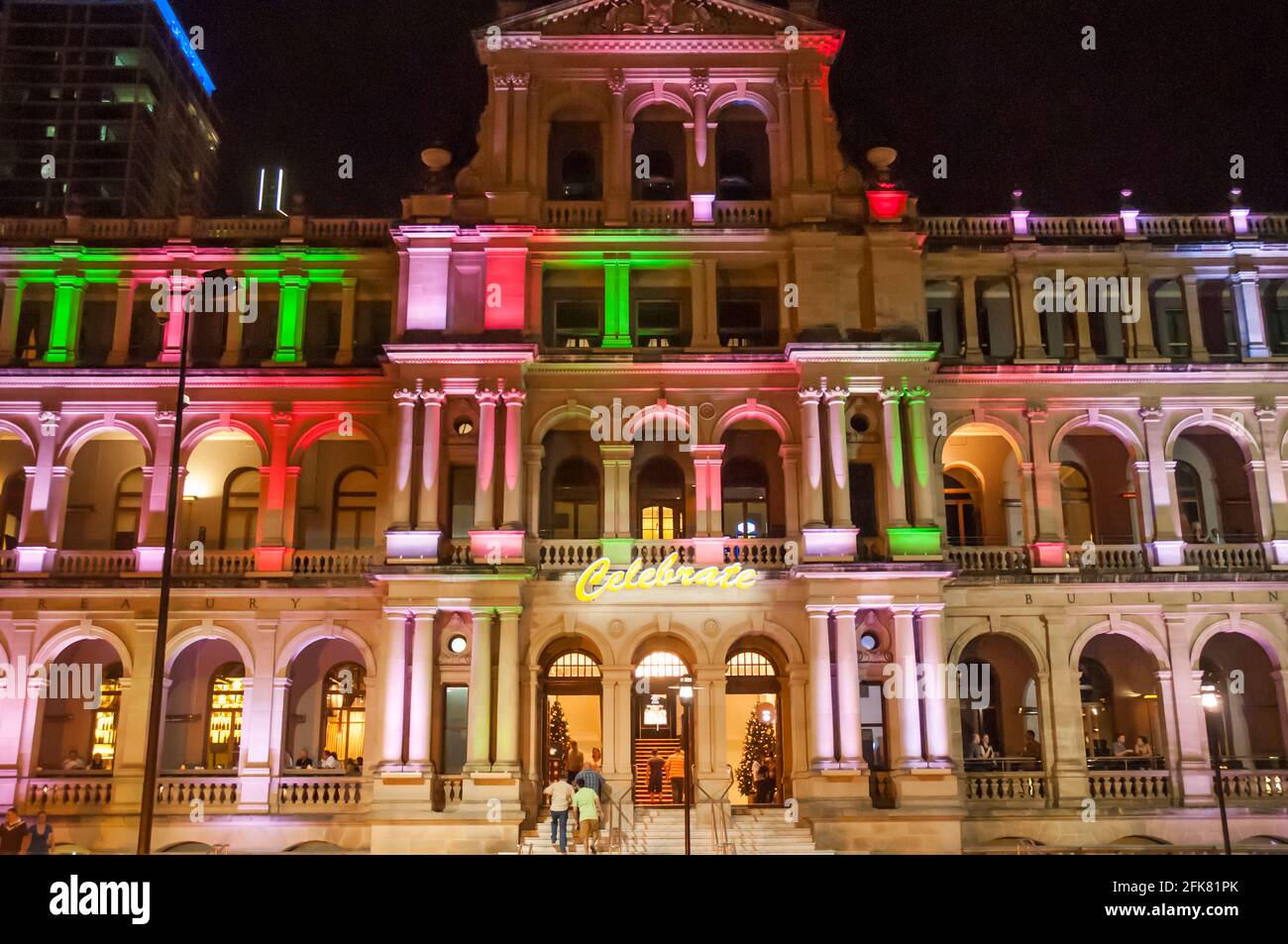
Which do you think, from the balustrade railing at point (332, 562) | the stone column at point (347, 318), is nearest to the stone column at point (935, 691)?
the balustrade railing at point (332, 562)

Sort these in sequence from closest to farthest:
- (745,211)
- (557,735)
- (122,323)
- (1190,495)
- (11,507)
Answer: (557,735) < (745,211) < (122,323) < (1190,495) < (11,507)

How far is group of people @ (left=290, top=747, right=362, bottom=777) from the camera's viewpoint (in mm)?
33344

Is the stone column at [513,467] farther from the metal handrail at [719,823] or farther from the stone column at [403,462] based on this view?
the metal handrail at [719,823]

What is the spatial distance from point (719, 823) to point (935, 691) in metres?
6.79

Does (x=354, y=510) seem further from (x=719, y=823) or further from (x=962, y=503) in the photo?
(x=962, y=503)

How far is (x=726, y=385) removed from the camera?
112 ft

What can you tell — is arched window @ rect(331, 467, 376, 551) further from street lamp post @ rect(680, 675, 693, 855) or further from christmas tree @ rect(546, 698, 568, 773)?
street lamp post @ rect(680, 675, 693, 855)

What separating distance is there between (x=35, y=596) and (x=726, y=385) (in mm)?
21024

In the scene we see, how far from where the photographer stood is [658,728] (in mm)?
33406

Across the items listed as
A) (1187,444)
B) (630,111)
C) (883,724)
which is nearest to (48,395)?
(630,111)

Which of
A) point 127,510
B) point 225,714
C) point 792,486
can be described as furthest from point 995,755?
point 127,510

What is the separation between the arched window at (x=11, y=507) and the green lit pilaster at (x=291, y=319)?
939 cm
